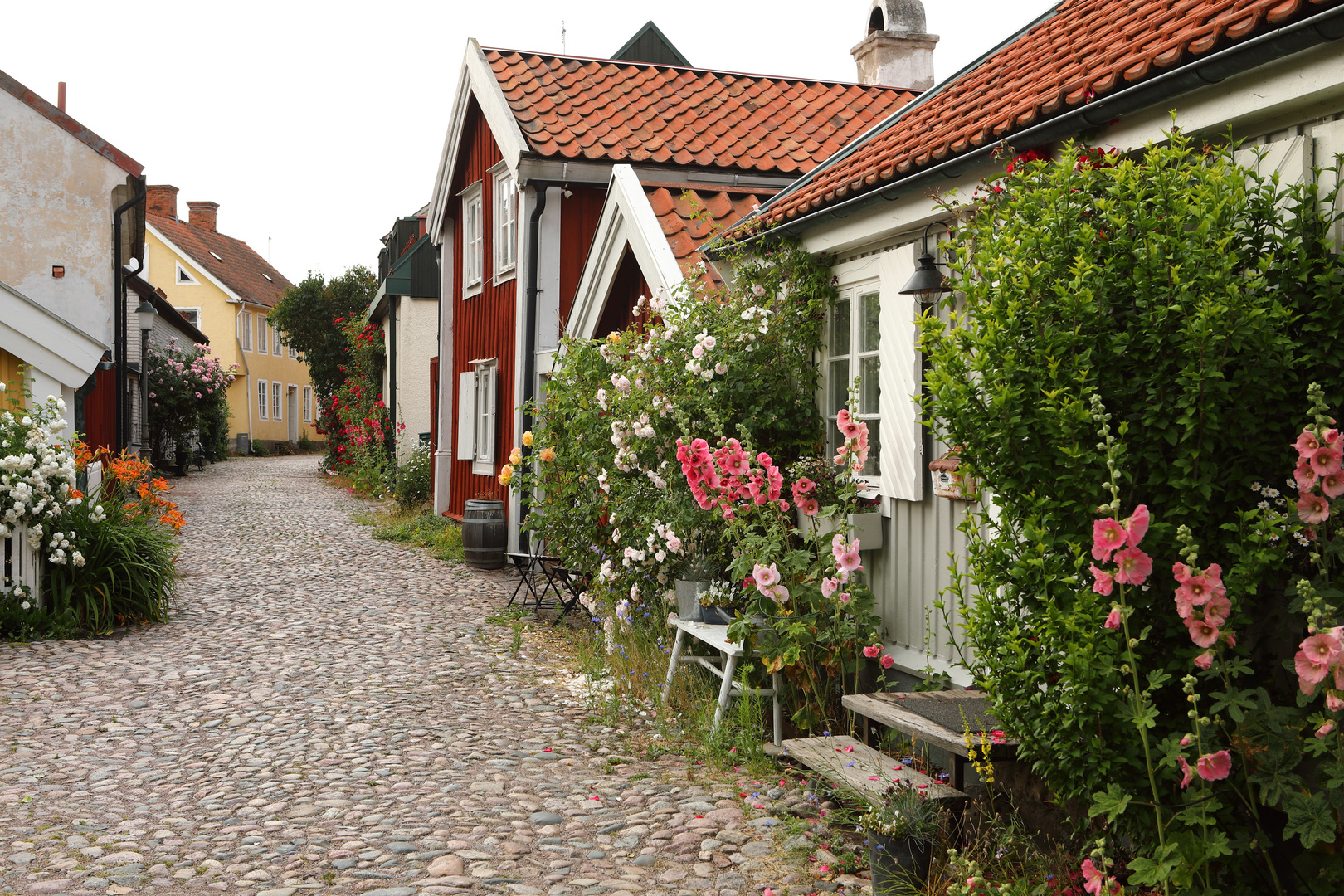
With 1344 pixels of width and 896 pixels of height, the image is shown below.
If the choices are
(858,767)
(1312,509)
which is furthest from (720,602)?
(1312,509)

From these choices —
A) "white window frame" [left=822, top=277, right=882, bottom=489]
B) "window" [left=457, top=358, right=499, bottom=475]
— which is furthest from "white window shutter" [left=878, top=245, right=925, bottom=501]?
"window" [left=457, top=358, right=499, bottom=475]

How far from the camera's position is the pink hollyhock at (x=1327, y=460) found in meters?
2.69

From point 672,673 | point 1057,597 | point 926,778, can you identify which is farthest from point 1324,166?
point 672,673

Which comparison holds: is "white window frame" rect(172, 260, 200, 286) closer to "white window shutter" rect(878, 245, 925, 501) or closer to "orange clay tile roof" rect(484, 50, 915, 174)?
"orange clay tile roof" rect(484, 50, 915, 174)

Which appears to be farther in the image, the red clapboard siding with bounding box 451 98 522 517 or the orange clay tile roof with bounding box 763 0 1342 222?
the red clapboard siding with bounding box 451 98 522 517

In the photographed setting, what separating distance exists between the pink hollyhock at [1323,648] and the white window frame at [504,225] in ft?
34.7

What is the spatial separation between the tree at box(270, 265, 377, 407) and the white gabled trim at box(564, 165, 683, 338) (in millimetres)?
20792

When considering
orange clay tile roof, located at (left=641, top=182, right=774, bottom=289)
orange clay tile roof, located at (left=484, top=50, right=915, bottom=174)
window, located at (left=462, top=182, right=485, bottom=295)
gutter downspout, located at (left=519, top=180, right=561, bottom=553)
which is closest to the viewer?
orange clay tile roof, located at (left=641, top=182, right=774, bottom=289)

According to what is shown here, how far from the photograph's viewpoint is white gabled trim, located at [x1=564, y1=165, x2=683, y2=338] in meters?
8.01

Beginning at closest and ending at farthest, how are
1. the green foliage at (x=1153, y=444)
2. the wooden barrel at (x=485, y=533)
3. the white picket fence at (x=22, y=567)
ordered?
the green foliage at (x=1153, y=444) → the white picket fence at (x=22, y=567) → the wooden barrel at (x=485, y=533)

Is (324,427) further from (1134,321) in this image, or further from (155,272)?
(1134,321)

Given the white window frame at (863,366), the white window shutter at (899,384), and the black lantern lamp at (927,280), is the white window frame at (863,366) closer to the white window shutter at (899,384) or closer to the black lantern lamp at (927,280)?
the white window shutter at (899,384)

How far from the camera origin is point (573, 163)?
36.8ft

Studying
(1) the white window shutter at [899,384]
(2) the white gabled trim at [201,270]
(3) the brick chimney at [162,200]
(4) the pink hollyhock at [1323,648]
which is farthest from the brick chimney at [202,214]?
(4) the pink hollyhock at [1323,648]
